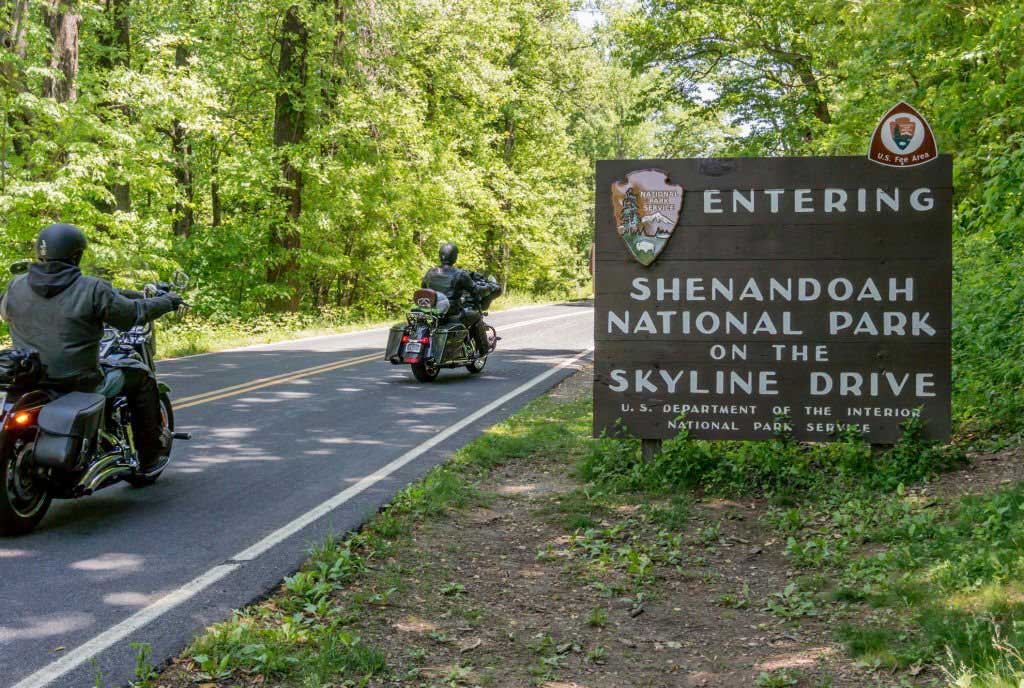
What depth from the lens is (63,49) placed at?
64.4 ft

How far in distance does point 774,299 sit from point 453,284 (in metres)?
7.56

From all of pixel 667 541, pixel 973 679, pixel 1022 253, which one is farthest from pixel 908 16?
pixel 973 679

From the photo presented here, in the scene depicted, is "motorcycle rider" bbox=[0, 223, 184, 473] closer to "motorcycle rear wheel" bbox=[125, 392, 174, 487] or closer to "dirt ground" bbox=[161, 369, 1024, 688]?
"motorcycle rear wheel" bbox=[125, 392, 174, 487]

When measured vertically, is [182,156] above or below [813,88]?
below

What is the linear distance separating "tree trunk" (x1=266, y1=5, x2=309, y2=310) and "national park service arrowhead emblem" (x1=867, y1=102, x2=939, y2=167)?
2241 cm

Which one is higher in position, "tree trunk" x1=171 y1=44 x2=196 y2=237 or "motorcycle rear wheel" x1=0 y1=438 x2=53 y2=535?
"tree trunk" x1=171 y1=44 x2=196 y2=237

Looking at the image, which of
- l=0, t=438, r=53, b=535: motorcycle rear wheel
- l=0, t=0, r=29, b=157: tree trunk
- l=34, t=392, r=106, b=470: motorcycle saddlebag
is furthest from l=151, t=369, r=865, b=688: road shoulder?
l=0, t=0, r=29, b=157: tree trunk

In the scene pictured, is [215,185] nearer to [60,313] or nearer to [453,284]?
[453,284]

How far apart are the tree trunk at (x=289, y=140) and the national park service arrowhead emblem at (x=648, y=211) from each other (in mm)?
21426

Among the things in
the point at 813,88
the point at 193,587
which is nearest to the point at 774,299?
the point at 193,587

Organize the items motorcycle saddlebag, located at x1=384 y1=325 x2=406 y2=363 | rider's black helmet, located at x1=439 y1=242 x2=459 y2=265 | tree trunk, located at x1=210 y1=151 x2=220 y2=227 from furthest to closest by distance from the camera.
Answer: tree trunk, located at x1=210 y1=151 x2=220 y2=227, rider's black helmet, located at x1=439 y1=242 x2=459 y2=265, motorcycle saddlebag, located at x1=384 y1=325 x2=406 y2=363

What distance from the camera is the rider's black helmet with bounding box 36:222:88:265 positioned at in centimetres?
627

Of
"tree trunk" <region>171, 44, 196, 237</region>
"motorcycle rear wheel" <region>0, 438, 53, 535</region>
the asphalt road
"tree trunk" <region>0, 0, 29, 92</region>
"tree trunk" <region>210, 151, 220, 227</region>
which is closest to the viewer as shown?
the asphalt road

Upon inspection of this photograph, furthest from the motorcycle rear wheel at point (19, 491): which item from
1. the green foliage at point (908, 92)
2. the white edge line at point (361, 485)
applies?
the green foliage at point (908, 92)
